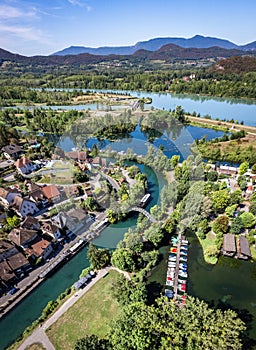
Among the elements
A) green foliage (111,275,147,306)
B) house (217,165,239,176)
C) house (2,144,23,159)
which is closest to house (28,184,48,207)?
green foliage (111,275,147,306)

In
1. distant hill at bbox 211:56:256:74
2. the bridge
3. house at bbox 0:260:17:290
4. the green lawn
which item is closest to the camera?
house at bbox 0:260:17:290

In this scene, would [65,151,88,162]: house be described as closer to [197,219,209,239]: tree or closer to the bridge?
the bridge

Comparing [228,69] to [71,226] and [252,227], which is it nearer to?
[252,227]

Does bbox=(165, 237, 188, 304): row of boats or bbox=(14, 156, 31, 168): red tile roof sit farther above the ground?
bbox=(14, 156, 31, 168): red tile roof

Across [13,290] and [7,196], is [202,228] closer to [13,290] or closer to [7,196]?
[13,290]

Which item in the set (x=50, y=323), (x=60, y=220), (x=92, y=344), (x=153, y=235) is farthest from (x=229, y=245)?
(x=60, y=220)

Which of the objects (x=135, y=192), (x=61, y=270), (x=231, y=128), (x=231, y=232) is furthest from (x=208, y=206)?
(x=231, y=128)
